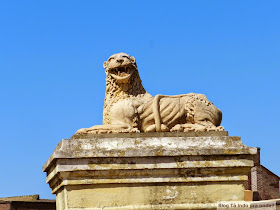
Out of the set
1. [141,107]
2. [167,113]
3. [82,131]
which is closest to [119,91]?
[141,107]

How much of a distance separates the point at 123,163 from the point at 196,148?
2.90ft

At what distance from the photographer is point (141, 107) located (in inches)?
332

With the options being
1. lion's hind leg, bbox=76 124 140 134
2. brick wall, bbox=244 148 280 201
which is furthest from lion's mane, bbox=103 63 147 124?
brick wall, bbox=244 148 280 201

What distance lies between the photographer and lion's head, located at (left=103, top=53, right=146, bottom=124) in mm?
8594

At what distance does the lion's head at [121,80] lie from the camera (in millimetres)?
8594

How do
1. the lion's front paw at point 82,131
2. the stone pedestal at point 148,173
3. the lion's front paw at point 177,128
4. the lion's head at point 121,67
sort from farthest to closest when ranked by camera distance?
the lion's head at point 121,67 < the lion's front paw at point 177,128 < the lion's front paw at point 82,131 < the stone pedestal at point 148,173

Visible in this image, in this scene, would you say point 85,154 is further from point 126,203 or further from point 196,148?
point 196,148

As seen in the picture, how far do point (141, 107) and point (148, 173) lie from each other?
1.30 m

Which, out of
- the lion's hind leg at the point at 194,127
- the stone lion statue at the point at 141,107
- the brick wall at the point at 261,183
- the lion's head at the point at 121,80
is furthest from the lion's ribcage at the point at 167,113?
the brick wall at the point at 261,183

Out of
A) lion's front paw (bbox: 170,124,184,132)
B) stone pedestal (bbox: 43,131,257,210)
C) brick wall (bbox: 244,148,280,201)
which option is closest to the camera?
stone pedestal (bbox: 43,131,257,210)

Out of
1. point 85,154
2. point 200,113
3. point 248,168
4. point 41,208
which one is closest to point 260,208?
point 248,168

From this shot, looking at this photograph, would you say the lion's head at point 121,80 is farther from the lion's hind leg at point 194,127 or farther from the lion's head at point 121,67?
the lion's hind leg at point 194,127

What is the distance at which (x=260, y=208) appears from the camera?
24.9 feet

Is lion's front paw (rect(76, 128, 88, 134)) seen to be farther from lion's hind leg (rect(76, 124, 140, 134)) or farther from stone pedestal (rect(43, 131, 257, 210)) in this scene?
stone pedestal (rect(43, 131, 257, 210))
